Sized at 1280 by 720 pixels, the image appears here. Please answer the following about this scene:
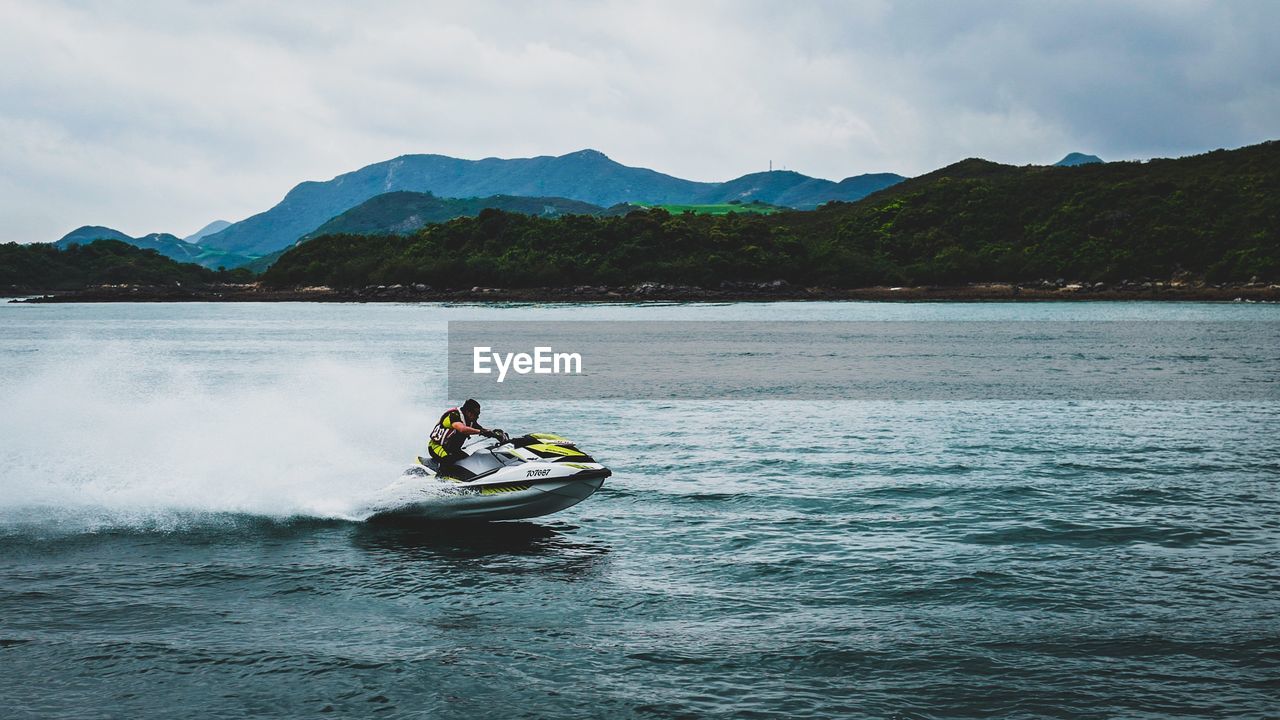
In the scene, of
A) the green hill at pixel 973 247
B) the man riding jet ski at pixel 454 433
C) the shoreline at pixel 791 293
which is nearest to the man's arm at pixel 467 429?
the man riding jet ski at pixel 454 433

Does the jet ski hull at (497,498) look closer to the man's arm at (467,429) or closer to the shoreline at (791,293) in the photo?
the man's arm at (467,429)

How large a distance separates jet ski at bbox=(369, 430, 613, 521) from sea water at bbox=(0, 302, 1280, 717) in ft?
1.97

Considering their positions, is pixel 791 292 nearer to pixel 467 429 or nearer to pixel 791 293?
pixel 791 293

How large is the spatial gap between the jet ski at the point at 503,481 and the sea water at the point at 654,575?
1.97ft

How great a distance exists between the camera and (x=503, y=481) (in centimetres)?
1786

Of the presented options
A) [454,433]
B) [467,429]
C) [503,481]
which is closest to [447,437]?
[454,433]

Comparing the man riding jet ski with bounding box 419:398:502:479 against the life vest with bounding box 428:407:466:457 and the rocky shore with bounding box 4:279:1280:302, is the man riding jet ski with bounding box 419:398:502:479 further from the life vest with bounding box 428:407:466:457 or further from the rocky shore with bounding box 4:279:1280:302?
the rocky shore with bounding box 4:279:1280:302

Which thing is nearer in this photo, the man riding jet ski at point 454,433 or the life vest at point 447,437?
the man riding jet ski at point 454,433

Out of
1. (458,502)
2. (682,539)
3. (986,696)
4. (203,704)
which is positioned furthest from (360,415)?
(986,696)

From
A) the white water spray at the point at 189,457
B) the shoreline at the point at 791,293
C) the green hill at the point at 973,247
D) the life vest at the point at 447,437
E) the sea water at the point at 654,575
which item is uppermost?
the green hill at the point at 973,247

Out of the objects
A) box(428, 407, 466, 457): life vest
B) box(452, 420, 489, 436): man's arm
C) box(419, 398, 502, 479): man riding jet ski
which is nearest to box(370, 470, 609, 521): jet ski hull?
box(419, 398, 502, 479): man riding jet ski

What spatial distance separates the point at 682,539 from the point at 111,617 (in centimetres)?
921

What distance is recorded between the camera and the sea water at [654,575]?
11.1 m

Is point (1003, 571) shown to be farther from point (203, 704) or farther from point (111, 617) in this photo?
point (111, 617)
